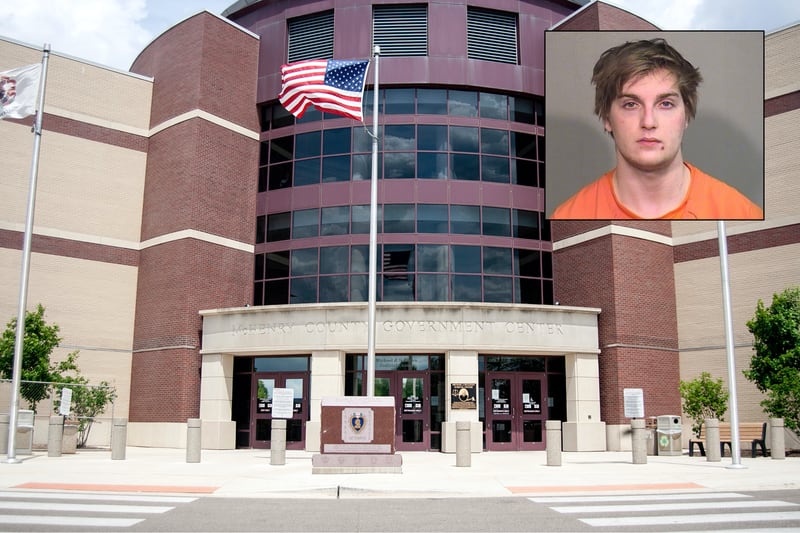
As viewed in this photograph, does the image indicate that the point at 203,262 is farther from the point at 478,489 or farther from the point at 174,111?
the point at 478,489

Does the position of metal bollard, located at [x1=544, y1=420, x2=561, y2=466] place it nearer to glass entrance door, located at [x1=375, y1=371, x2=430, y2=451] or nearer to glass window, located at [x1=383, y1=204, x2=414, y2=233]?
glass entrance door, located at [x1=375, y1=371, x2=430, y2=451]

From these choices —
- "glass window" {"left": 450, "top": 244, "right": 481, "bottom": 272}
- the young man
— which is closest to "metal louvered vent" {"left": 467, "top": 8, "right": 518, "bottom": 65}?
the young man

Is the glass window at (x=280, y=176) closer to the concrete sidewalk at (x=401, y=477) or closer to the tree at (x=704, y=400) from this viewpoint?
the concrete sidewalk at (x=401, y=477)

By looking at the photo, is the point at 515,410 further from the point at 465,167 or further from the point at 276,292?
the point at 276,292

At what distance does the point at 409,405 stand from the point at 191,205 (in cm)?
1244

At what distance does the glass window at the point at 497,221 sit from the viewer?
32531mm

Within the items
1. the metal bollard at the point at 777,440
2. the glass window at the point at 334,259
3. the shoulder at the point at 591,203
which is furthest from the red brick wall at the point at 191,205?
the metal bollard at the point at 777,440

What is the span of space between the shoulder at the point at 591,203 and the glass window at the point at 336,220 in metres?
9.20

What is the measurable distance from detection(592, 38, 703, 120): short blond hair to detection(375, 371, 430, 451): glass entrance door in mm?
12049

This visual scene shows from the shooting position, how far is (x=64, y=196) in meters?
32.9

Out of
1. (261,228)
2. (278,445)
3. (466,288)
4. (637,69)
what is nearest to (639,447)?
(278,445)

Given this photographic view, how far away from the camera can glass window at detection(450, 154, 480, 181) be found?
3272cm

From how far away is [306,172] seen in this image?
34.0 m

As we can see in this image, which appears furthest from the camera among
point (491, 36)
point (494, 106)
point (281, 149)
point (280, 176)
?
point (281, 149)
